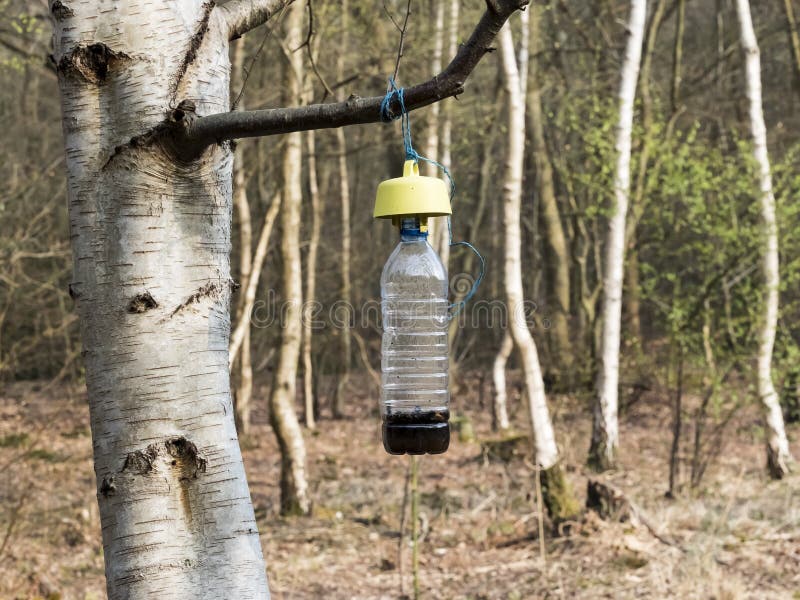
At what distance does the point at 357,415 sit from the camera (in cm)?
1739

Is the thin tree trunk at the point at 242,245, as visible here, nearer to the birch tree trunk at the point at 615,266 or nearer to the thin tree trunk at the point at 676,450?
the birch tree trunk at the point at 615,266

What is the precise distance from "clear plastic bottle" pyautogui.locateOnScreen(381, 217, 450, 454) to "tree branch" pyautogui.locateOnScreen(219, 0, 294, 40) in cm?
64

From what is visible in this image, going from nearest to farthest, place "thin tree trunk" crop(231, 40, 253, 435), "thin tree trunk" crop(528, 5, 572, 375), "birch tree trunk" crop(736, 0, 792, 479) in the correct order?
"birch tree trunk" crop(736, 0, 792, 479) < "thin tree trunk" crop(231, 40, 253, 435) < "thin tree trunk" crop(528, 5, 572, 375)

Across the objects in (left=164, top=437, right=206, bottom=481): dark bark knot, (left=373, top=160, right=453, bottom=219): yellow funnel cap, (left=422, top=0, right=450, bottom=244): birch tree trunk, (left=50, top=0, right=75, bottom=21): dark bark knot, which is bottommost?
(left=164, top=437, right=206, bottom=481): dark bark knot

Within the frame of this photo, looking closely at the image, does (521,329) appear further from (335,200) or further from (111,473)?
(335,200)

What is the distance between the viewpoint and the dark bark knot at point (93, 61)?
6.73 ft

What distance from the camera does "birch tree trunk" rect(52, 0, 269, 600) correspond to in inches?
79.0

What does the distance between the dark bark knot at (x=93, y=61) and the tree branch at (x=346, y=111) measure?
8.6 inches

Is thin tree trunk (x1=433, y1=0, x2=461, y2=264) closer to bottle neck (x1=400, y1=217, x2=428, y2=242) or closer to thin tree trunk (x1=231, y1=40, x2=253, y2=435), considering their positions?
thin tree trunk (x1=231, y1=40, x2=253, y2=435)

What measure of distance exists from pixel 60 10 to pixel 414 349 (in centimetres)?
227

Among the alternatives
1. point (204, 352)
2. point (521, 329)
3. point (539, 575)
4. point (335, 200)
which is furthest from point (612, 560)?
point (335, 200)

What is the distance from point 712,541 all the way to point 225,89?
625 centimetres

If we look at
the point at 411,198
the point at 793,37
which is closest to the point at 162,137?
the point at 411,198

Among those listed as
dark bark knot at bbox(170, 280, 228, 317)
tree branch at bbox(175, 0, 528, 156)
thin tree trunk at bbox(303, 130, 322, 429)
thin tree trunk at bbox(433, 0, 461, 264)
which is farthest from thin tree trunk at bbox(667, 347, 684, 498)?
tree branch at bbox(175, 0, 528, 156)
